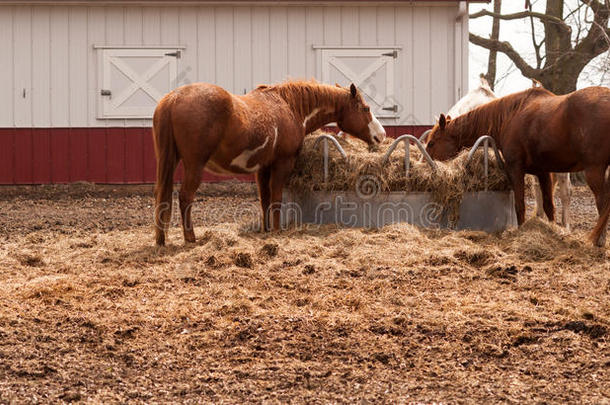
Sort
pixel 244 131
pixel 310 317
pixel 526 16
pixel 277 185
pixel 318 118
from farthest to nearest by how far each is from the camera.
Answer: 1. pixel 526 16
2. pixel 318 118
3. pixel 277 185
4. pixel 244 131
5. pixel 310 317

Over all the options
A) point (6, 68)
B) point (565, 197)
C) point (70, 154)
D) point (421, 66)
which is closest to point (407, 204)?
point (565, 197)

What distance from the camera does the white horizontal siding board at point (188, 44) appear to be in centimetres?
1308

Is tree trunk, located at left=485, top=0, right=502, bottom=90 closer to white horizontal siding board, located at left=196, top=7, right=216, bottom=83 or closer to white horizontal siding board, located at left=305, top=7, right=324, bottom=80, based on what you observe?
white horizontal siding board, located at left=305, top=7, right=324, bottom=80

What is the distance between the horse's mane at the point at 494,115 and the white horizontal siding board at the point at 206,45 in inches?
240

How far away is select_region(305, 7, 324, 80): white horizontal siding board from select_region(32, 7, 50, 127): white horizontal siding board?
4355mm

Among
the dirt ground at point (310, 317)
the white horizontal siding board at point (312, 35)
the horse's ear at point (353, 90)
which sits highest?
the white horizontal siding board at point (312, 35)

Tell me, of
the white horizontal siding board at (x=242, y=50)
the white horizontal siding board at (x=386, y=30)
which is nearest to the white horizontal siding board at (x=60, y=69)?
the white horizontal siding board at (x=242, y=50)

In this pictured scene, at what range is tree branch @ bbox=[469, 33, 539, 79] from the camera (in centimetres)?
1733

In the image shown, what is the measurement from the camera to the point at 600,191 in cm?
644

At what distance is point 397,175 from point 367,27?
644 cm

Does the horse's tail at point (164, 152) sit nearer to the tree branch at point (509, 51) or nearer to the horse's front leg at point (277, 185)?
the horse's front leg at point (277, 185)

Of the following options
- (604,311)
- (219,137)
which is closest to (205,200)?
(219,137)

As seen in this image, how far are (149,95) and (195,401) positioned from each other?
10.3m

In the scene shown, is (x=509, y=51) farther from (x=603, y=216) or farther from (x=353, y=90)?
(x=603, y=216)
